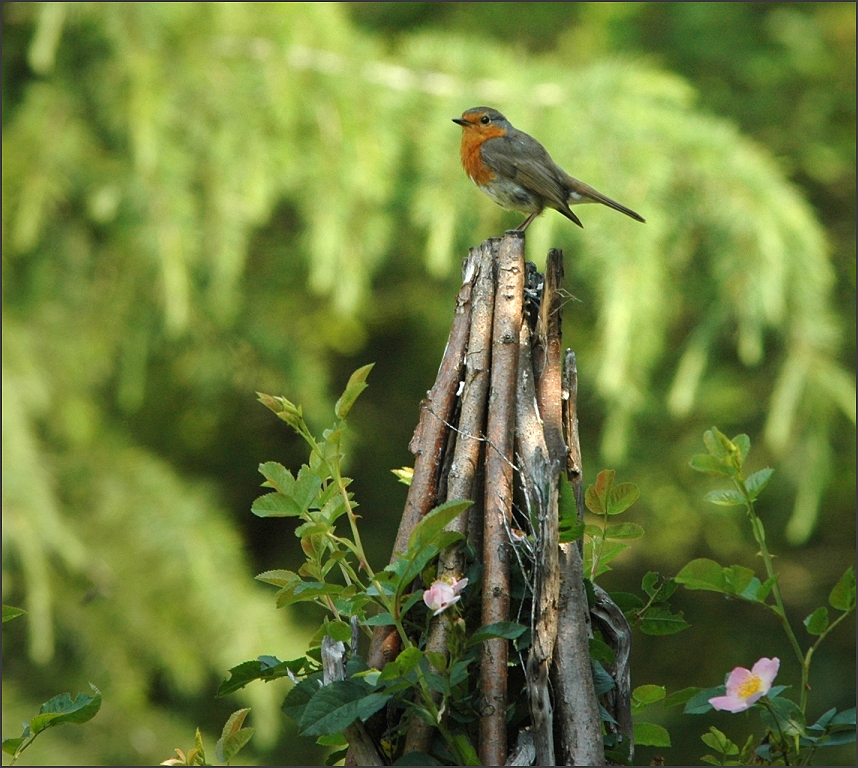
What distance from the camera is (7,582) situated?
3.89m

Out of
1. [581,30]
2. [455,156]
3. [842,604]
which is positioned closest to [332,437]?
[842,604]

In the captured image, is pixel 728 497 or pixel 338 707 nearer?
pixel 338 707

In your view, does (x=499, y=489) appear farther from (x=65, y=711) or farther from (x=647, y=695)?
(x=65, y=711)

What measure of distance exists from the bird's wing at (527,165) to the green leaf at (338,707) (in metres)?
1.94

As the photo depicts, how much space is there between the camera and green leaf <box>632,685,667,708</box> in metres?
1.13

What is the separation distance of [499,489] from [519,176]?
1.86 metres

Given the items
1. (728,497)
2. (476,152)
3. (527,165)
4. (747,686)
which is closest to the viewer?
(747,686)

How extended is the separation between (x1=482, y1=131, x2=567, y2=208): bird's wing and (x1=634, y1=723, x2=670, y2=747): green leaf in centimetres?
175

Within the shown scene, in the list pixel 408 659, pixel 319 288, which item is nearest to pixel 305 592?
pixel 408 659

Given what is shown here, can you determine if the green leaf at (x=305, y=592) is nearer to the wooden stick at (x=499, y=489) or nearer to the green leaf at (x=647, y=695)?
the wooden stick at (x=499, y=489)

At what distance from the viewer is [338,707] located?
0.91m

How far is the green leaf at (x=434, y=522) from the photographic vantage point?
0.90 m

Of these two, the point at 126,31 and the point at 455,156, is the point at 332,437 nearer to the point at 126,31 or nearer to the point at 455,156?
the point at 455,156

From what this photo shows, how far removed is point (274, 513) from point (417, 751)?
0.27 metres
